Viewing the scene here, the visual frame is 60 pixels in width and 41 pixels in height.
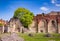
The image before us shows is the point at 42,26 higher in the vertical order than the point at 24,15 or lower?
lower

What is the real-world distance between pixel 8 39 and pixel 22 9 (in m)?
46.1

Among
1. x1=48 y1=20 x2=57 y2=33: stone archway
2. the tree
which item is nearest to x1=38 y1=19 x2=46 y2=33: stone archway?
x1=48 y1=20 x2=57 y2=33: stone archway

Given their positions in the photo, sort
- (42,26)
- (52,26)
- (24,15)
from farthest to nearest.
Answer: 1. (42,26)
2. (52,26)
3. (24,15)

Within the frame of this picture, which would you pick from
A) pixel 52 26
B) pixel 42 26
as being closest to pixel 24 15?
pixel 42 26

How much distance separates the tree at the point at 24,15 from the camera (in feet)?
194

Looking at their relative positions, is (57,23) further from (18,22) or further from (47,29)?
(18,22)

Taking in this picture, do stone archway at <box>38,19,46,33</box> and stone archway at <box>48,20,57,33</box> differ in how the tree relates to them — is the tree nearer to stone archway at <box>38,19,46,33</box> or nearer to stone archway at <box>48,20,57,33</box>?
stone archway at <box>38,19,46,33</box>

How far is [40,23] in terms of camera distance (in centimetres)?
6284

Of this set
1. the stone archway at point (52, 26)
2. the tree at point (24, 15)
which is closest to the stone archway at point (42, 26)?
the stone archway at point (52, 26)

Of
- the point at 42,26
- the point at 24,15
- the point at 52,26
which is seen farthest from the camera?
the point at 42,26

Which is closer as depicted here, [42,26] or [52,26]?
[52,26]

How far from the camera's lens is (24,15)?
59969 mm

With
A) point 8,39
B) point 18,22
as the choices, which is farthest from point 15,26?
point 8,39

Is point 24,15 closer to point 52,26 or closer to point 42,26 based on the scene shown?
point 42,26
